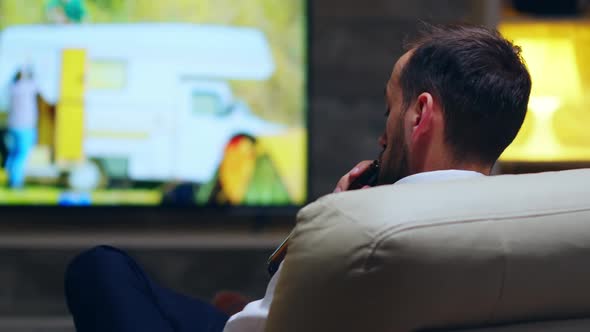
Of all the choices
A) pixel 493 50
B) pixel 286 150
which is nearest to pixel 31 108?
pixel 286 150

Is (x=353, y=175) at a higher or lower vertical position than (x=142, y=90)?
higher

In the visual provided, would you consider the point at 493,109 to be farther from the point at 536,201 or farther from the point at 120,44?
the point at 120,44

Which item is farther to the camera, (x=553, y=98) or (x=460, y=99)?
(x=553, y=98)

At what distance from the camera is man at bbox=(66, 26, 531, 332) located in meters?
1.24

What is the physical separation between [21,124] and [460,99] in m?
2.50

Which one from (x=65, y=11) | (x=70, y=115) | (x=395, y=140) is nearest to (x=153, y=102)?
(x=70, y=115)

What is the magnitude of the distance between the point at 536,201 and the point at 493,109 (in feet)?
1.28

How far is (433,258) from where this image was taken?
0.83 metres

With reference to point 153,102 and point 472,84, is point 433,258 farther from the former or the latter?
point 153,102

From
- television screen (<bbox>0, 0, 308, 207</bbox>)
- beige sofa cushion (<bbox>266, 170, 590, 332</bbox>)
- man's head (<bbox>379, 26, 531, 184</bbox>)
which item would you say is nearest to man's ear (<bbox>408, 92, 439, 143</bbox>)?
man's head (<bbox>379, 26, 531, 184</bbox>)

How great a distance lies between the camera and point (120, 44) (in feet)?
11.3

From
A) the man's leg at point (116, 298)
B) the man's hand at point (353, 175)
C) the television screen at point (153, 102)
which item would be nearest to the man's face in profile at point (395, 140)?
the man's hand at point (353, 175)

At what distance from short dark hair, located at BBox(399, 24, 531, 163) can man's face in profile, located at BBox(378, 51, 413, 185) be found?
0.02 metres

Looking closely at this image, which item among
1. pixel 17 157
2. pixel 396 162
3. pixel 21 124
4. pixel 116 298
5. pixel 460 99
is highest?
pixel 460 99
